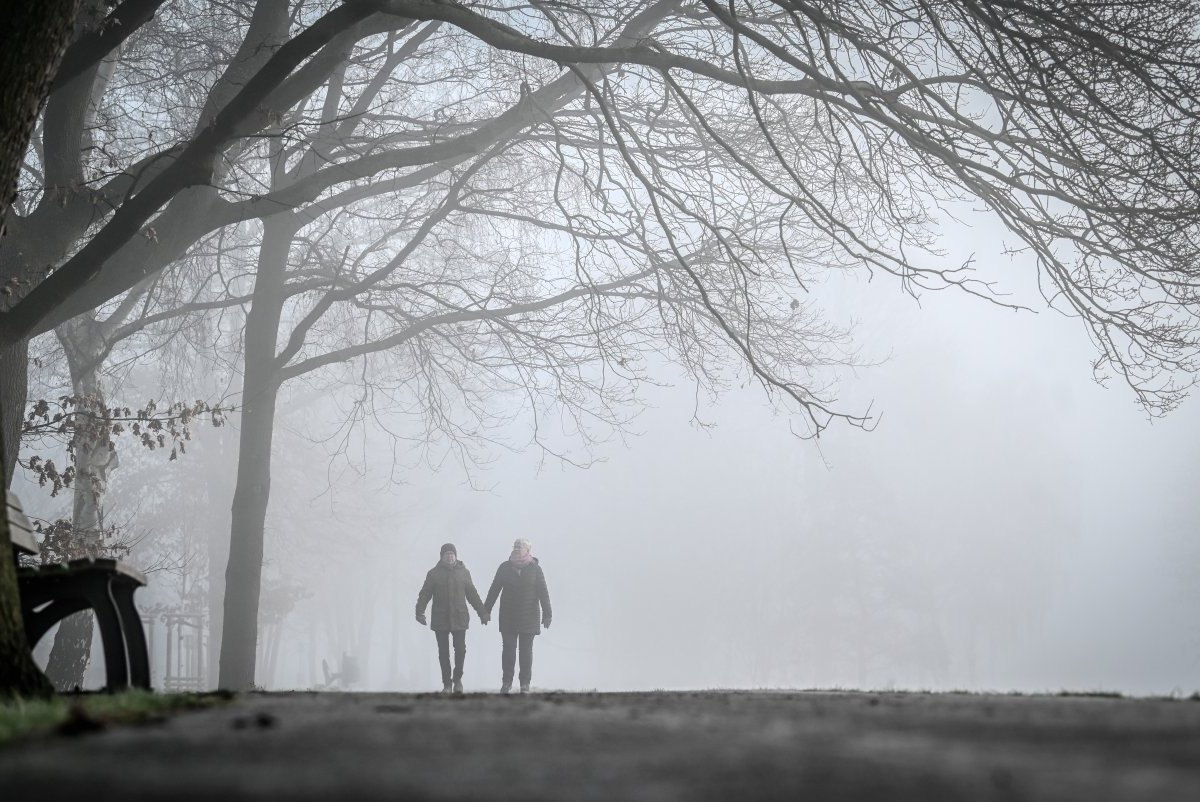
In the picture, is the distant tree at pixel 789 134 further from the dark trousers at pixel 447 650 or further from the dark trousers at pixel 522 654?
the dark trousers at pixel 522 654

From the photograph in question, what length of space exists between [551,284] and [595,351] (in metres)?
2.36

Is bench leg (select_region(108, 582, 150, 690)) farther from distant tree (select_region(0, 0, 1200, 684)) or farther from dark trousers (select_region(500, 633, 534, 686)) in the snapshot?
dark trousers (select_region(500, 633, 534, 686))

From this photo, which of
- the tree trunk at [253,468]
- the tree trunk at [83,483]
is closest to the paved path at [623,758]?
the tree trunk at [83,483]

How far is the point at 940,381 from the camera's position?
6041 centimetres

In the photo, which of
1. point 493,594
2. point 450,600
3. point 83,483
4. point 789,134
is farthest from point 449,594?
point 789,134

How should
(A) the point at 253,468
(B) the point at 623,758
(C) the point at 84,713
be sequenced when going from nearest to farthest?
(B) the point at 623,758
(C) the point at 84,713
(A) the point at 253,468

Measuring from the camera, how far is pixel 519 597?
14.7 meters

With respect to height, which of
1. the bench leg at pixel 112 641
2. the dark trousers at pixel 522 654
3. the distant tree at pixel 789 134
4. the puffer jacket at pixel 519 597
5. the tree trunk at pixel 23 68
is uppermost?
the distant tree at pixel 789 134

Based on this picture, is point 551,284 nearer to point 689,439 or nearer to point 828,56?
point 828,56

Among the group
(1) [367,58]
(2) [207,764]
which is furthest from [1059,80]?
(1) [367,58]

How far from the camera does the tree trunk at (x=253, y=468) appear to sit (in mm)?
14531

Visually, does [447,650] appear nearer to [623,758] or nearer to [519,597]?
[519,597]

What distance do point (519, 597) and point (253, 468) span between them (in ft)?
12.4

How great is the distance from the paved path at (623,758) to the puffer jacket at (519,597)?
10852mm
